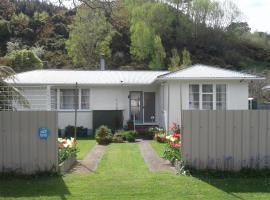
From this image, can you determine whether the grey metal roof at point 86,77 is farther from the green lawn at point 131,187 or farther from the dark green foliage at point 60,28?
the green lawn at point 131,187

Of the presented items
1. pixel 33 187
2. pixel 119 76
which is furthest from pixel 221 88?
pixel 33 187

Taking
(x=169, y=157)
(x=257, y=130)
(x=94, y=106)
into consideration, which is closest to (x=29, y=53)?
(x=94, y=106)

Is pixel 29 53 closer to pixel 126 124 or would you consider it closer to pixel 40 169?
pixel 126 124

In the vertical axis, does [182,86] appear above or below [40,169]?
above

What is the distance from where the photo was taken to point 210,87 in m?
22.7

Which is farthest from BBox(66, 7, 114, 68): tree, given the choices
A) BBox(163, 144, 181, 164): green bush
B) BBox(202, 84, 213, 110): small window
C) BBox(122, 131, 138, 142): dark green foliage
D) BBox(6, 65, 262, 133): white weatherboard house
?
BBox(163, 144, 181, 164): green bush

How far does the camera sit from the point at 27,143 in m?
11.8

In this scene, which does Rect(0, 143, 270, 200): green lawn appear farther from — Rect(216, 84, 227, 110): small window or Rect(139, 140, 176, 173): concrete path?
Rect(216, 84, 227, 110): small window

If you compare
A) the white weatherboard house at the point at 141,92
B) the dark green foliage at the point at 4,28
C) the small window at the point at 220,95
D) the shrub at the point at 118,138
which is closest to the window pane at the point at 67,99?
the white weatherboard house at the point at 141,92

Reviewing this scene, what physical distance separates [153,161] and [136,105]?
12.5 meters

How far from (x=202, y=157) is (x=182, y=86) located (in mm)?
10975

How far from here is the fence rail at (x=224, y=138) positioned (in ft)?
38.9

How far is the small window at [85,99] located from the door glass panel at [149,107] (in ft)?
11.0

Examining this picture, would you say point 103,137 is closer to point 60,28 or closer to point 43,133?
point 43,133
